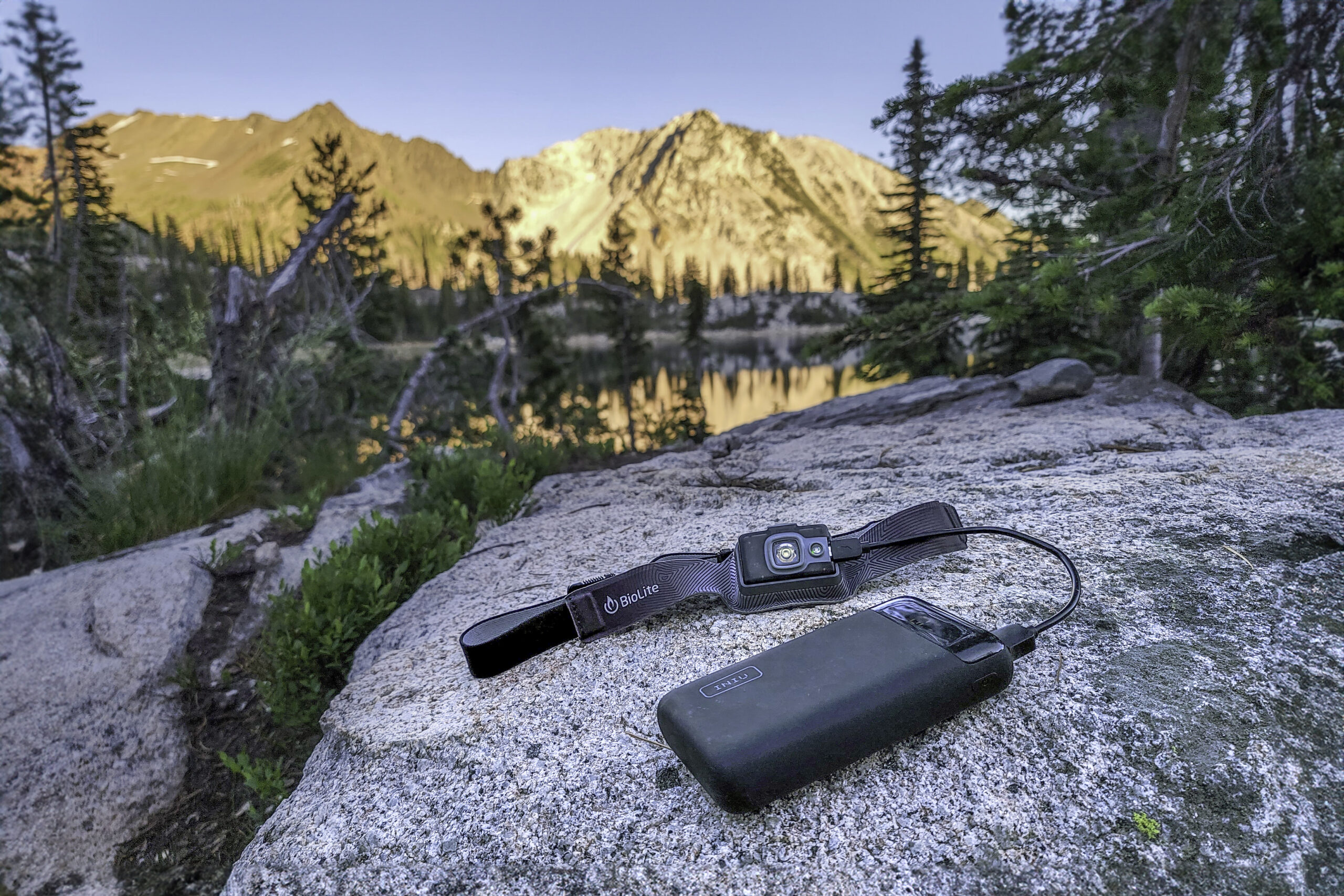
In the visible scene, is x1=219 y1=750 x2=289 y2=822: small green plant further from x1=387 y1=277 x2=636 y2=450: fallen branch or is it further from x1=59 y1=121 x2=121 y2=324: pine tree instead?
x1=59 y1=121 x2=121 y2=324: pine tree

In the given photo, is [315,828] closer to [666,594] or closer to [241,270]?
[666,594]

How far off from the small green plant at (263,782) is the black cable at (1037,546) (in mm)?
2254

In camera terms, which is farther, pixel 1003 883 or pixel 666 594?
pixel 666 594

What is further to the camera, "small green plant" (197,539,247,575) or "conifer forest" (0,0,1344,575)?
"conifer forest" (0,0,1344,575)

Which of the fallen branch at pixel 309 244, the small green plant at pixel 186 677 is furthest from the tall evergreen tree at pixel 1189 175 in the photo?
the fallen branch at pixel 309 244

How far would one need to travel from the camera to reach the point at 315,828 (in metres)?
1.33

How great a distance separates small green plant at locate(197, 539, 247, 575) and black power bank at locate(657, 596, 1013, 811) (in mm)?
3508

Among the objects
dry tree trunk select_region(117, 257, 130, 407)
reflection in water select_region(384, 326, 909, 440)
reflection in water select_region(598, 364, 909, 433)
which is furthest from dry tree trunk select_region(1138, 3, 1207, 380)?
reflection in water select_region(598, 364, 909, 433)

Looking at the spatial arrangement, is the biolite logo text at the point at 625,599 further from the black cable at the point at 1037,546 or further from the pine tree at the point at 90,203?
the pine tree at the point at 90,203

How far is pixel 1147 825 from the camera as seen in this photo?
42.1 inches

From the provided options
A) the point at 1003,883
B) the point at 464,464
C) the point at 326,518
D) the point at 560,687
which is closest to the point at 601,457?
the point at 464,464

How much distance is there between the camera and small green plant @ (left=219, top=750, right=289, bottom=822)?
2180 mm

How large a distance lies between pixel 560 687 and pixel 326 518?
3.54 meters

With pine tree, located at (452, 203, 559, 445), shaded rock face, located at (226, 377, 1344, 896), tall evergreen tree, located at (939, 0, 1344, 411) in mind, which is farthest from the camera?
pine tree, located at (452, 203, 559, 445)
